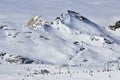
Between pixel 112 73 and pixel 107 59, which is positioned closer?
pixel 112 73

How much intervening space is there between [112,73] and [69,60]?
149011 mm

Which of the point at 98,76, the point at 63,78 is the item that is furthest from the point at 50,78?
the point at 98,76

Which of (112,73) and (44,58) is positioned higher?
(44,58)

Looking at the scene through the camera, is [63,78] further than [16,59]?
No

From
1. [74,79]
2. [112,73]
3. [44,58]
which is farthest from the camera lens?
[44,58]

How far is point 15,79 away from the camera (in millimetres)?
41812

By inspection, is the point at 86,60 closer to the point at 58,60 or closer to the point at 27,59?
the point at 58,60

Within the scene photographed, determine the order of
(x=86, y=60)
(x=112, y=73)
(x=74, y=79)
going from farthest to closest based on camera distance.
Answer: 1. (x=86, y=60)
2. (x=112, y=73)
3. (x=74, y=79)

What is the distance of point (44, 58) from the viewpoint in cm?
19950

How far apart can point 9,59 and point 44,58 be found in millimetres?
18054

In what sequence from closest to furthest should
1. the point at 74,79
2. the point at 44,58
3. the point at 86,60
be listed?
the point at 74,79, the point at 86,60, the point at 44,58

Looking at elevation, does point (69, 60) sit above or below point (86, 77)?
above

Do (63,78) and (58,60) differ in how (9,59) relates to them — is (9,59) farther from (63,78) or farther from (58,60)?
(63,78)

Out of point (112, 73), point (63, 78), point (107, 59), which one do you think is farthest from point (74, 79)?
point (107, 59)
